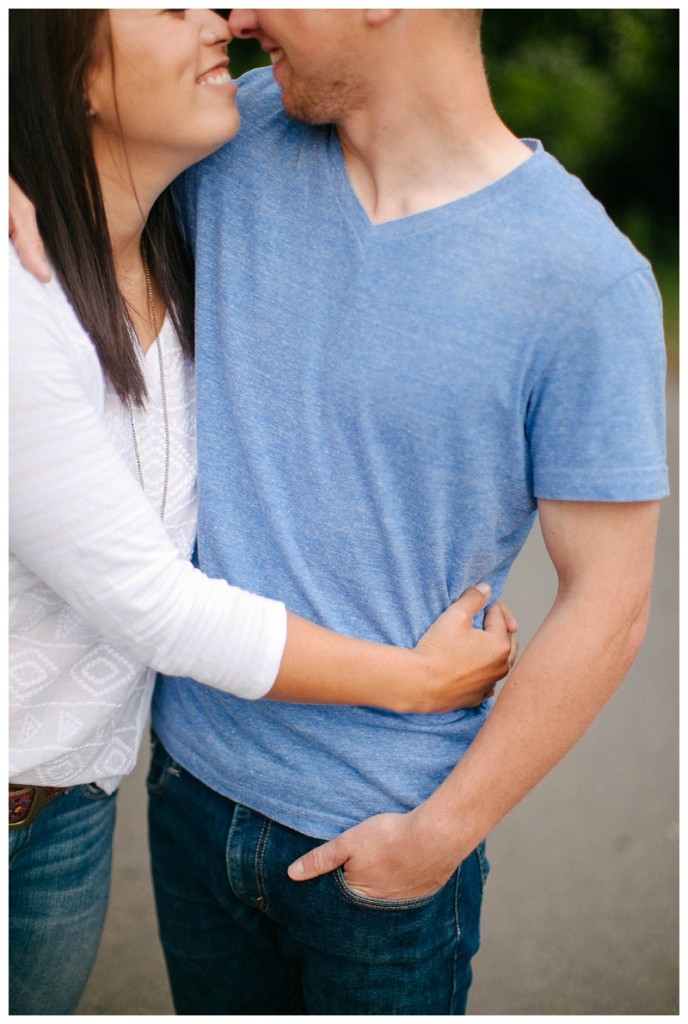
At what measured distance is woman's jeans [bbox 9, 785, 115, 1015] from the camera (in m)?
1.72

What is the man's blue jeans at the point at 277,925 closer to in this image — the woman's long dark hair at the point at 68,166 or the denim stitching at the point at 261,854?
the denim stitching at the point at 261,854

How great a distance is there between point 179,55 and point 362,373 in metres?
0.56

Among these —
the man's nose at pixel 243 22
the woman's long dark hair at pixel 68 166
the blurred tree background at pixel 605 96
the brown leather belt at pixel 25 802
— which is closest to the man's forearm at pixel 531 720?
the brown leather belt at pixel 25 802

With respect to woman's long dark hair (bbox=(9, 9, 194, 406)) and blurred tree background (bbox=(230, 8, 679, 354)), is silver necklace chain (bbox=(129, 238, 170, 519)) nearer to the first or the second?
woman's long dark hair (bbox=(9, 9, 194, 406))

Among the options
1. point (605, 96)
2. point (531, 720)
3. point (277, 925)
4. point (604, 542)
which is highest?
point (604, 542)

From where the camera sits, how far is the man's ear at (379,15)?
4.98ft

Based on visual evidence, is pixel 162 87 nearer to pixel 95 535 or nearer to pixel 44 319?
pixel 44 319

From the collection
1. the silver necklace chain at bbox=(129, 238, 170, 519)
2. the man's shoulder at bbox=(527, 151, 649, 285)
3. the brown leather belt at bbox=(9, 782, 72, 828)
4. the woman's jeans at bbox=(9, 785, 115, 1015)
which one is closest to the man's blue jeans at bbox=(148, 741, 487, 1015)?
the woman's jeans at bbox=(9, 785, 115, 1015)

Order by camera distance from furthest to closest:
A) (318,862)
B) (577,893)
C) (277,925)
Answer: (577,893) < (277,925) < (318,862)

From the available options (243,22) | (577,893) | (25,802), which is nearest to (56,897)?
(25,802)

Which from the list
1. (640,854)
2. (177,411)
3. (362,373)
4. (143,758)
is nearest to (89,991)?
(143,758)

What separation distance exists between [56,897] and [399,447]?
0.97m

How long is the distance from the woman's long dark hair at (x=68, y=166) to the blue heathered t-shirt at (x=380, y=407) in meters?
→ 0.18

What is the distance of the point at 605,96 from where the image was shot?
7789 mm
